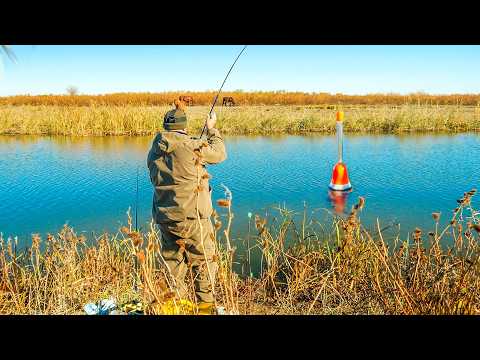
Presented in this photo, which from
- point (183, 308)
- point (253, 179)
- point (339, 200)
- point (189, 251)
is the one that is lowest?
point (339, 200)

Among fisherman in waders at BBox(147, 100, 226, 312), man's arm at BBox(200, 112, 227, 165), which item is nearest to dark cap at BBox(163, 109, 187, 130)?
fisherman in waders at BBox(147, 100, 226, 312)

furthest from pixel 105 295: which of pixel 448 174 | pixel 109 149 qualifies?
pixel 109 149

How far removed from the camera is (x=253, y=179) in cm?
707

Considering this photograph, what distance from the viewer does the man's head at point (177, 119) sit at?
2494 mm

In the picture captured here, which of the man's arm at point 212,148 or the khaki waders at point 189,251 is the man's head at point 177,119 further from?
the khaki waders at point 189,251

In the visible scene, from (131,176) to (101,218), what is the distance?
2.11m

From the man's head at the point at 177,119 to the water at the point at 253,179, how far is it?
1474 millimetres

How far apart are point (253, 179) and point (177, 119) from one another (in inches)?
182

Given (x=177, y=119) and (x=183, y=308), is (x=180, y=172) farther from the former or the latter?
(x=183, y=308)

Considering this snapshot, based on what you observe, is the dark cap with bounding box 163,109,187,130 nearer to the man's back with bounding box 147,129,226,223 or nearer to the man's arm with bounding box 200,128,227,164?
the man's back with bounding box 147,129,226,223

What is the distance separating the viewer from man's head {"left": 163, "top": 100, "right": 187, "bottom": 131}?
249cm

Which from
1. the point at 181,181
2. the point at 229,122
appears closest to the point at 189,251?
the point at 181,181

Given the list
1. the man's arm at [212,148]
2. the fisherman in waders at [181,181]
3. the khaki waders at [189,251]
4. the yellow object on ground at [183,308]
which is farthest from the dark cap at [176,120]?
the yellow object on ground at [183,308]

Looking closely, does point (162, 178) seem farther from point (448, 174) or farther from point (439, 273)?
point (448, 174)
